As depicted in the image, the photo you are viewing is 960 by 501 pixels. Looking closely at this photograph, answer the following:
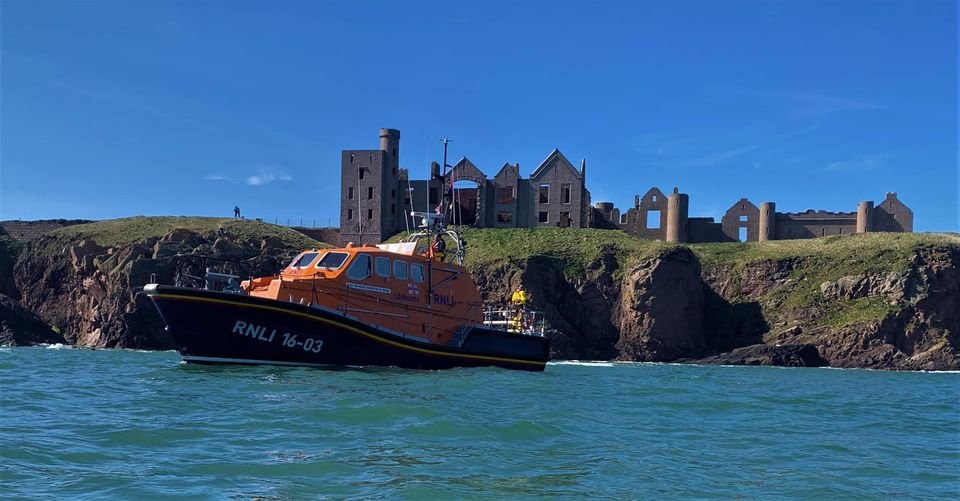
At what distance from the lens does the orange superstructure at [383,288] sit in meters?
23.6

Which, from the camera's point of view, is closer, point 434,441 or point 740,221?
point 434,441

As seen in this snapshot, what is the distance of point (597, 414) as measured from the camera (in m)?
16.2

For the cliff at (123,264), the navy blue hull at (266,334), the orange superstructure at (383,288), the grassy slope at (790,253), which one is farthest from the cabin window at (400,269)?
the grassy slope at (790,253)

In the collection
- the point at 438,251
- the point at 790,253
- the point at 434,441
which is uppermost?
the point at 790,253

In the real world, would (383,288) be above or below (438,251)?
below

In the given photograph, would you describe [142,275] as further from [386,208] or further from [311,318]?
[311,318]

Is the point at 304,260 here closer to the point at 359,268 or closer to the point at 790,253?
the point at 359,268

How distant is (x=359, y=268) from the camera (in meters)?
24.2

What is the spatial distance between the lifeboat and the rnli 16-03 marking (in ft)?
0.08

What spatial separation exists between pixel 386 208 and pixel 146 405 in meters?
51.6

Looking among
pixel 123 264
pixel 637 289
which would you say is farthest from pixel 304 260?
pixel 637 289

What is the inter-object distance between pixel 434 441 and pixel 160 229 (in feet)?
157

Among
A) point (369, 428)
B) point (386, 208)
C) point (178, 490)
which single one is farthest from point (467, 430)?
point (386, 208)

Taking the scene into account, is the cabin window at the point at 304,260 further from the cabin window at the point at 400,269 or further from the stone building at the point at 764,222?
the stone building at the point at 764,222
